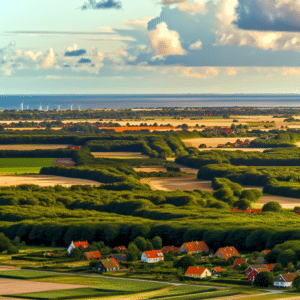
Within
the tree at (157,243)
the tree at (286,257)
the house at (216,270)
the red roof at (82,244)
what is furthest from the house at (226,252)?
the red roof at (82,244)

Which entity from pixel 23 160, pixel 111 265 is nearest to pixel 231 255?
pixel 111 265

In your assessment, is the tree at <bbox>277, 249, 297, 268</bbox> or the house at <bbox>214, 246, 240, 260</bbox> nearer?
the tree at <bbox>277, 249, 297, 268</bbox>

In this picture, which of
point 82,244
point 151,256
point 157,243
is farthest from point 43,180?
point 151,256

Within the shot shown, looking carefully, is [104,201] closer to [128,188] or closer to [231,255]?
[128,188]

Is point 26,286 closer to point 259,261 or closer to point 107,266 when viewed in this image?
point 107,266

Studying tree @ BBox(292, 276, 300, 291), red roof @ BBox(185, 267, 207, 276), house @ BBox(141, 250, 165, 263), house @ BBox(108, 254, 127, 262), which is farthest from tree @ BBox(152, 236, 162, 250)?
tree @ BBox(292, 276, 300, 291)

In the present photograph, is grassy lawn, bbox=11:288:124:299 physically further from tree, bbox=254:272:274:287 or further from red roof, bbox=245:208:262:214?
red roof, bbox=245:208:262:214
